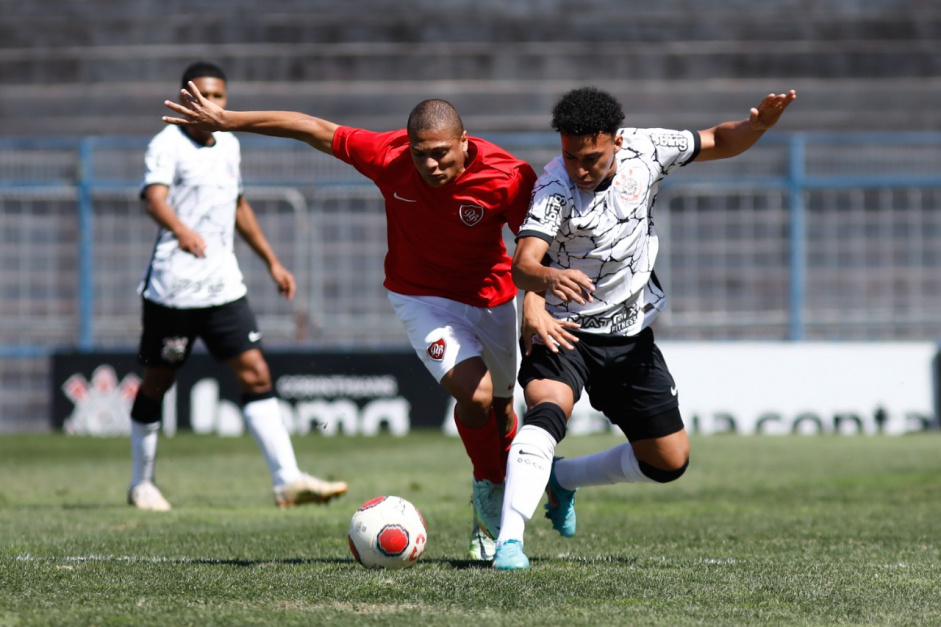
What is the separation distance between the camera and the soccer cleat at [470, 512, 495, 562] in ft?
17.7

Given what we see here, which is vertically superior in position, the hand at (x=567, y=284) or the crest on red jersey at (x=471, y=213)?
the crest on red jersey at (x=471, y=213)

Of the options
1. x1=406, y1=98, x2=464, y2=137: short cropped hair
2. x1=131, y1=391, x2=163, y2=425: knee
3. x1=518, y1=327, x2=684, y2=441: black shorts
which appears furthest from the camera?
x1=131, y1=391, x2=163, y2=425: knee

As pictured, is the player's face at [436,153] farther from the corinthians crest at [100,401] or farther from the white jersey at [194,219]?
the corinthians crest at [100,401]

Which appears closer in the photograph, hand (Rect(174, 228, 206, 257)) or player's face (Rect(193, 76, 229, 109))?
hand (Rect(174, 228, 206, 257))

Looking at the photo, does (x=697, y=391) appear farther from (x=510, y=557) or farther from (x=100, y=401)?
(x=510, y=557)

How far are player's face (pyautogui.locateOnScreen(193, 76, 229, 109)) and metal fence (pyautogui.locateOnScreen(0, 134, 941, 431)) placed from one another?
7.83 m

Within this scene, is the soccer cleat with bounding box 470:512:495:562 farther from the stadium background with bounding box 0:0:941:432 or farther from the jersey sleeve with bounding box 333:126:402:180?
the stadium background with bounding box 0:0:941:432

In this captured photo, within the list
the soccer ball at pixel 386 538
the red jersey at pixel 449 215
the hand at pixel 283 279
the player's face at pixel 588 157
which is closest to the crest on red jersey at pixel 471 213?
the red jersey at pixel 449 215

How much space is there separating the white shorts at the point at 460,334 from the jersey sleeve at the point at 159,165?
2296 millimetres

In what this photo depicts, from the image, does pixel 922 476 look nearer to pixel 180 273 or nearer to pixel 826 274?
pixel 180 273

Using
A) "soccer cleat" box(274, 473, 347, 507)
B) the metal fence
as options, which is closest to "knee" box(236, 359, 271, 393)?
"soccer cleat" box(274, 473, 347, 507)

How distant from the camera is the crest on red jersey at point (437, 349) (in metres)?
5.37

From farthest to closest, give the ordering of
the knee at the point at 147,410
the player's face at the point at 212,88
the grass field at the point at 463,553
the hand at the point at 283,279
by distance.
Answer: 1. the hand at the point at 283,279
2. the knee at the point at 147,410
3. the player's face at the point at 212,88
4. the grass field at the point at 463,553

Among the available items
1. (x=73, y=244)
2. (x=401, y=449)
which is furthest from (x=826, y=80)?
(x=73, y=244)
